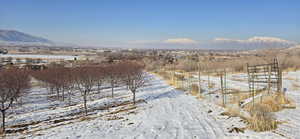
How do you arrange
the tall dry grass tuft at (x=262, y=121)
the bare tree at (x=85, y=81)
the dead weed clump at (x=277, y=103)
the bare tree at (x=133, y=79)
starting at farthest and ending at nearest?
the bare tree at (x=85, y=81) < the bare tree at (x=133, y=79) < the dead weed clump at (x=277, y=103) < the tall dry grass tuft at (x=262, y=121)

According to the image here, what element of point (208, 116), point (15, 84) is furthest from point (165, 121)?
point (15, 84)

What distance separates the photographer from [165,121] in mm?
11891

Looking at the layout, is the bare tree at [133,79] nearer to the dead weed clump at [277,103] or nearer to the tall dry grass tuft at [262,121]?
the dead weed clump at [277,103]

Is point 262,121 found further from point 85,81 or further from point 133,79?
point 85,81

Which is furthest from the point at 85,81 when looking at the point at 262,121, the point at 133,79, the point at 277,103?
the point at 262,121

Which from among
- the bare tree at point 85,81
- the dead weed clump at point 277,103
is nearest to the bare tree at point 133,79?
the bare tree at point 85,81

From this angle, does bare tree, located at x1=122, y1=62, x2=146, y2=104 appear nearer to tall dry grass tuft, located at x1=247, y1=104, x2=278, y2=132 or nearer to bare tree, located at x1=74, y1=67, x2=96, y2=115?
bare tree, located at x1=74, y1=67, x2=96, y2=115

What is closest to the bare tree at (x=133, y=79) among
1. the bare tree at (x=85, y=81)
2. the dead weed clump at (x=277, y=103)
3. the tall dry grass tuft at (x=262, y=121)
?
the bare tree at (x=85, y=81)

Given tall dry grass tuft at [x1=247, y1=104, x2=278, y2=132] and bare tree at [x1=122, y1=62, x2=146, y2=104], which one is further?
bare tree at [x1=122, y1=62, x2=146, y2=104]

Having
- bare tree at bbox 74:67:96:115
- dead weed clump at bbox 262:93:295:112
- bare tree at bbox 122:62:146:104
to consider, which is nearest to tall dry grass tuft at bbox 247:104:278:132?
A: dead weed clump at bbox 262:93:295:112

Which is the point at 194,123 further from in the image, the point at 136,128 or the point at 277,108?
the point at 277,108

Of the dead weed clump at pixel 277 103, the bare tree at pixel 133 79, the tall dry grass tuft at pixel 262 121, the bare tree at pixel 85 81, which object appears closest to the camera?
the tall dry grass tuft at pixel 262 121

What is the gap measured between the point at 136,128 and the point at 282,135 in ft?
21.4

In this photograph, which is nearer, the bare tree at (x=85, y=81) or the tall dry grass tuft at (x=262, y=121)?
the tall dry grass tuft at (x=262, y=121)
